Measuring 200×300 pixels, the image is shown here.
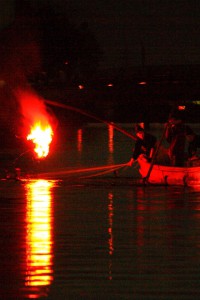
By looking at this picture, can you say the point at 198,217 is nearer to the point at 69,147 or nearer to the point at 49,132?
the point at 49,132

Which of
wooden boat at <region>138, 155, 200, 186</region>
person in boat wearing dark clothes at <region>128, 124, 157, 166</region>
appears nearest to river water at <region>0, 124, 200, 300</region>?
wooden boat at <region>138, 155, 200, 186</region>

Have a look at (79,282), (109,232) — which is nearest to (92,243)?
(109,232)

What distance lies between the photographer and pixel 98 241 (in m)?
16.4

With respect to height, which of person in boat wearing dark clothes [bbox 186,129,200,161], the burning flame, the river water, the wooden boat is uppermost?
Answer: the burning flame

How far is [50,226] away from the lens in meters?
18.0

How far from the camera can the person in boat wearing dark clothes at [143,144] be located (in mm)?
26609

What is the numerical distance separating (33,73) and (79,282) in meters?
73.8

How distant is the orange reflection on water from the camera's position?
13.1 metres

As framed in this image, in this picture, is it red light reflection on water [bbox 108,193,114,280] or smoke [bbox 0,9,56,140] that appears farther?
smoke [bbox 0,9,56,140]

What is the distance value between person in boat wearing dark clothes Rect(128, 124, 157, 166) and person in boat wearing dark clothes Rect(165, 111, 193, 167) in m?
0.45

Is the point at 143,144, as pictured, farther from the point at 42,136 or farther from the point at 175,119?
the point at 42,136

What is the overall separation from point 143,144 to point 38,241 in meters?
10.9

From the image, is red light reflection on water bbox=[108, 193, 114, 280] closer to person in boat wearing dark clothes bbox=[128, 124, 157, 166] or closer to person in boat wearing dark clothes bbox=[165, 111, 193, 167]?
person in boat wearing dark clothes bbox=[128, 124, 157, 166]

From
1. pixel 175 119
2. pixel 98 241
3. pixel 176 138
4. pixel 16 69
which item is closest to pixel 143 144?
pixel 176 138
